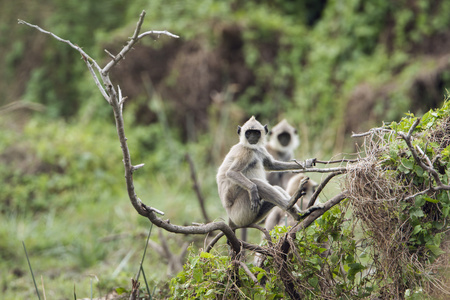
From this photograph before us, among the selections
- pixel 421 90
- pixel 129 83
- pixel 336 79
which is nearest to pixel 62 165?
pixel 129 83

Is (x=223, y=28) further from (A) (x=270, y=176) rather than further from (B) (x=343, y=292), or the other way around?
(B) (x=343, y=292)

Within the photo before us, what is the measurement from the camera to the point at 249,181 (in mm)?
5520

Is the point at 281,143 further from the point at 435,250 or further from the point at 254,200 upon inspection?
the point at 435,250

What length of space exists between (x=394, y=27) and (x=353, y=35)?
96cm

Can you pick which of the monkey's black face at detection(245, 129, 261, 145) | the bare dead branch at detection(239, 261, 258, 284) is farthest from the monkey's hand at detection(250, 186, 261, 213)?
the bare dead branch at detection(239, 261, 258, 284)

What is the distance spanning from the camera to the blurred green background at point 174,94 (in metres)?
11.5

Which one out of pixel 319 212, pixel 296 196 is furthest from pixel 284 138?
pixel 319 212

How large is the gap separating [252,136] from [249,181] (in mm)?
557

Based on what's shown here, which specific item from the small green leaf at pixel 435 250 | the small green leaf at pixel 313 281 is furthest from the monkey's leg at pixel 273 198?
the small green leaf at pixel 435 250

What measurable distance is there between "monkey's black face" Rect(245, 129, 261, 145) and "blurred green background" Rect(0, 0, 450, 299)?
14.1ft

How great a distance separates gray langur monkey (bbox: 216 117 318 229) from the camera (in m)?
5.45

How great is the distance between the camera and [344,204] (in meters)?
4.61

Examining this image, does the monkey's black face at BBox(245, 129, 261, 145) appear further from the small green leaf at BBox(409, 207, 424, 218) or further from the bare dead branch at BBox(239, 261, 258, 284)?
the small green leaf at BBox(409, 207, 424, 218)

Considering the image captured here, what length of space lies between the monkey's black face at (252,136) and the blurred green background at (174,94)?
4.29m
